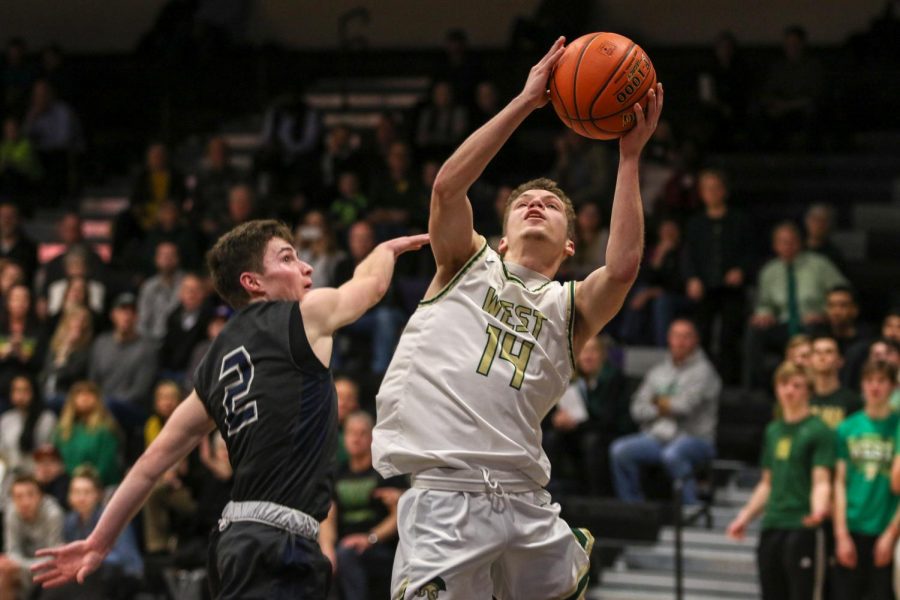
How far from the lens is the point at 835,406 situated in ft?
31.1

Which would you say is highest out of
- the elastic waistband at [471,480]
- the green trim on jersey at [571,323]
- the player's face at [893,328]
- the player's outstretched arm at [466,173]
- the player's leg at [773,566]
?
the player's outstretched arm at [466,173]

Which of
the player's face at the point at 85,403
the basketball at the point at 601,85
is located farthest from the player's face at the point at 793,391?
the player's face at the point at 85,403

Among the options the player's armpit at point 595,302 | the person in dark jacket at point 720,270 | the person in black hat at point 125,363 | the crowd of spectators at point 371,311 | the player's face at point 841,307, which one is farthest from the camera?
the person in black hat at point 125,363

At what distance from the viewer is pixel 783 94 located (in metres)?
13.8

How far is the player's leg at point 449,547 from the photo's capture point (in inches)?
195

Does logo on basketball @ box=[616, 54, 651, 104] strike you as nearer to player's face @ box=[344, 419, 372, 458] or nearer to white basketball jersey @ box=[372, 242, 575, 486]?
white basketball jersey @ box=[372, 242, 575, 486]

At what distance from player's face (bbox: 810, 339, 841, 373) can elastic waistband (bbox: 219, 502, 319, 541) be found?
17.1 ft

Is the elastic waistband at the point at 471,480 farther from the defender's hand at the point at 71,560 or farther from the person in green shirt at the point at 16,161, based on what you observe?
the person in green shirt at the point at 16,161

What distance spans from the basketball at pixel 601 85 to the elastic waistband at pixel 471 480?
121cm

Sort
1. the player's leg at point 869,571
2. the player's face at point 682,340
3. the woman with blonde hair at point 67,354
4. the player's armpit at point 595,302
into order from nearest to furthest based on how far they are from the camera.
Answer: the player's armpit at point 595,302 → the player's leg at point 869,571 → the player's face at point 682,340 → the woman with blonde hair at point 67,354

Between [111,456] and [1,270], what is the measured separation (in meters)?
2.76

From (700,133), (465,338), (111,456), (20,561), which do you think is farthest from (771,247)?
(465,338)

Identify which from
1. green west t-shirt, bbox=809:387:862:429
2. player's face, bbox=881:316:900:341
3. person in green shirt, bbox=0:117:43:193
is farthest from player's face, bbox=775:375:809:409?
person in green shirt, bbox=0:117:43:193

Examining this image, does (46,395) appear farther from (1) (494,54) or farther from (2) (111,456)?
(1) (494,54)
